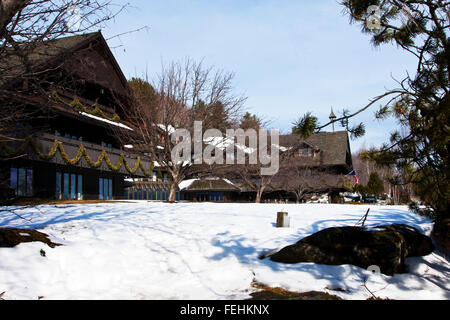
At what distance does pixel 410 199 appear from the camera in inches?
291

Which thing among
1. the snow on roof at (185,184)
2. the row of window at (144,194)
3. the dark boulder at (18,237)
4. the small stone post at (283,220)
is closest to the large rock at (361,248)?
the small stone post at (283,220)

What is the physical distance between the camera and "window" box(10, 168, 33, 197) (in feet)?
69.3

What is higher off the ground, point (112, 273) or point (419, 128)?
point (419, 128)

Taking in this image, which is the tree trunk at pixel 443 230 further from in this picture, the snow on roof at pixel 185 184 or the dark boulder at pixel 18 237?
the snow on roof at pixel 185 184

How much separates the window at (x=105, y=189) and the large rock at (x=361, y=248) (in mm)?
24325

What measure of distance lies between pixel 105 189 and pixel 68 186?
4.85 metres

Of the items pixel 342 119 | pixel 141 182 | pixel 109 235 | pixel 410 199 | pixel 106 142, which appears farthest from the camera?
pixel 141 182

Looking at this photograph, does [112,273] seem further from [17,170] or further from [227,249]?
[17,170]

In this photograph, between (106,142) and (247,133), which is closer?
(106,142)

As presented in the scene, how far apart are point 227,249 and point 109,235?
119 inches

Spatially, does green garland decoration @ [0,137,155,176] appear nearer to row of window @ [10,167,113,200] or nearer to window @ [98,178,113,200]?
row of window @ [10,167,113,200]

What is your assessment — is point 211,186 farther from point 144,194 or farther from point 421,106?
point 421,106

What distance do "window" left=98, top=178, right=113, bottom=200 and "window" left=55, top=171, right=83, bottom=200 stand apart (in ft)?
8.34

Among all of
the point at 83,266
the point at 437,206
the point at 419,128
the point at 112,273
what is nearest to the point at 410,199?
the point at 437,206
